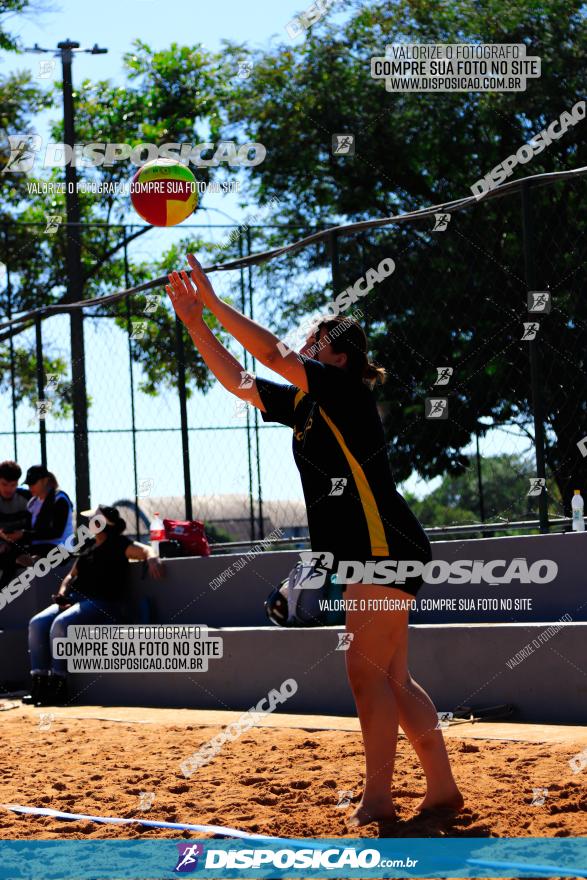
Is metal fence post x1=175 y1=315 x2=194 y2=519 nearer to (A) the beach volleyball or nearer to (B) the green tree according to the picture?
(B) the green tree

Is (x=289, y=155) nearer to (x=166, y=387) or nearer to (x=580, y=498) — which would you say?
(x=166, y=387)

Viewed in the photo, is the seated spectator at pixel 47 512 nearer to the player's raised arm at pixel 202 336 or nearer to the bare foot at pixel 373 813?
the player's raised arm at pixel 202 336

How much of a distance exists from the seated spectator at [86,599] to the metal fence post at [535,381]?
3521 mm

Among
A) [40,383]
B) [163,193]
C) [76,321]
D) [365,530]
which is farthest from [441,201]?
[365,530]

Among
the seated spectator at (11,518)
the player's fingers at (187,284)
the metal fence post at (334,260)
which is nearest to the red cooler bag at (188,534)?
the seated spectator at (11,518)

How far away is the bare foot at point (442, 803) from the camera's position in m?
4.36

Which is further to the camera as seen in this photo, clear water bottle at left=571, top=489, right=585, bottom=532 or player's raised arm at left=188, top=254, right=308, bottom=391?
clear water bottle at left=571, top=489, right=585, bottom=532

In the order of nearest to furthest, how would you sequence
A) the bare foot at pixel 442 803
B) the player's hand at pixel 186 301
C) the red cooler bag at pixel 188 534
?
the player's hand at pixel 186 301 < the bare foot at pixel 442 803 < the red cooler bag at pixel 188 534

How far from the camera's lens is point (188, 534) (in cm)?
1038

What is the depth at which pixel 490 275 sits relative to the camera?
8656 mm

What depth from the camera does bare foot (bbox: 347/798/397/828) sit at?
429 centimetres

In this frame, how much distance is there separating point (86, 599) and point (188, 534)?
3.76 ft

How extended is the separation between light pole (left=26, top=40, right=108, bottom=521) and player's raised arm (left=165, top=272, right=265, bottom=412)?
7.73 meters

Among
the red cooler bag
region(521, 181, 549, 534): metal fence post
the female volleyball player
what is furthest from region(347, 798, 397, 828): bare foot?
the red cooler bag
